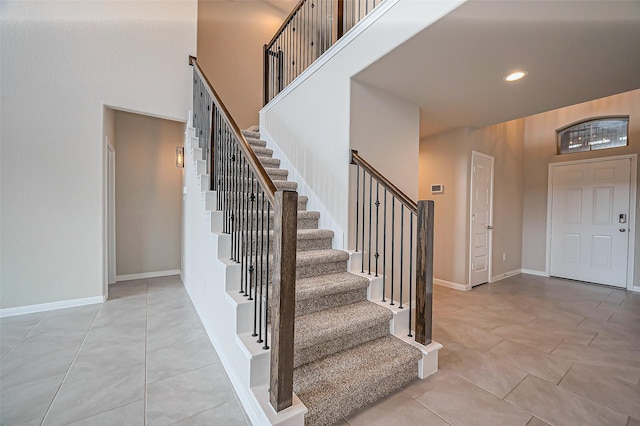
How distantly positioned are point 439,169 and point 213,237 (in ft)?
12.4

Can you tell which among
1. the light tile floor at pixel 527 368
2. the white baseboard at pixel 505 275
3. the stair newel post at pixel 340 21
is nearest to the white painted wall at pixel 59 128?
the stair newel post at pixel 340 21

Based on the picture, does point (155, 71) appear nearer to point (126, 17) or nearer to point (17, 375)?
point (126, 17)

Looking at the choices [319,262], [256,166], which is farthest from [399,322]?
[256,166]

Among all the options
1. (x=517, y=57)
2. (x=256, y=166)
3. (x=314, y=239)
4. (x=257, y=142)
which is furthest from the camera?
(x=257, y=142)

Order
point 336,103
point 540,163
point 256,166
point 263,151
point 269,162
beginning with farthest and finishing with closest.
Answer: point 540,163, point 263,151, point 269,162, point 336,103, point 256,166

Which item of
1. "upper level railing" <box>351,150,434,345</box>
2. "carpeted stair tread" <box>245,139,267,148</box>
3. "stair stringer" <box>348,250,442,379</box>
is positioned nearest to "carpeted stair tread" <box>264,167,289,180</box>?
"carpeted stair tread" <box>245,139,267,148</box>

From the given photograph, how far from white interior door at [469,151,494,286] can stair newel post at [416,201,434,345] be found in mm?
2641

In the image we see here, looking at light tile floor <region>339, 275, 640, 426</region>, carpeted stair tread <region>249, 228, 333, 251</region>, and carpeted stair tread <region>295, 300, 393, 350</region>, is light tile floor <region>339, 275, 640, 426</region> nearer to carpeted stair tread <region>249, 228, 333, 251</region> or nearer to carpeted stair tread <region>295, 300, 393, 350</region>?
carpeted stair tread <region>295, 300, 393, 350</region>

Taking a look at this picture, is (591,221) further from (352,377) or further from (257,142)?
(257,142)

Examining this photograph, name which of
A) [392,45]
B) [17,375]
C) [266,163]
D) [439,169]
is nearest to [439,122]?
[439,169]

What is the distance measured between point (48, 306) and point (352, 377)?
347 centimetres

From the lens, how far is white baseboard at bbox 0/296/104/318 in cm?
285

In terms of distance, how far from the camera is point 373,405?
1.68 m

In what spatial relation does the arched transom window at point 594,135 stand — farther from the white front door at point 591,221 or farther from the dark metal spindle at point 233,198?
the dark metal spindle at point 233,198
